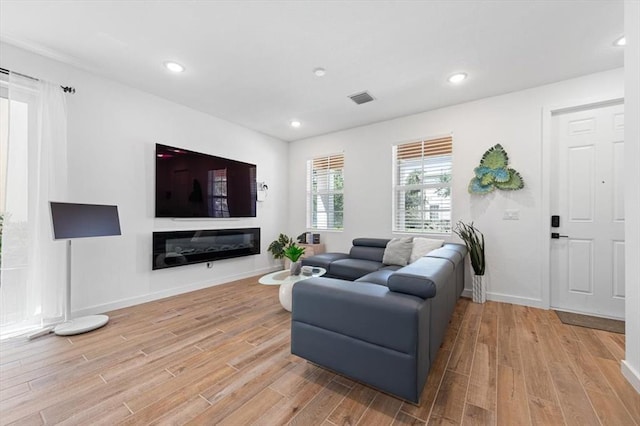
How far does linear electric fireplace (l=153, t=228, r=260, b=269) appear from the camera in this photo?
356 centimetres

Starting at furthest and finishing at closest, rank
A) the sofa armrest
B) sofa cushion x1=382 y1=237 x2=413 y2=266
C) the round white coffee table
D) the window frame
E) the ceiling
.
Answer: the window frame
sofa cushion x1=382 y1=237 x2=413 y2=266
the round white coffee table
the ceiling
the sofa armrest

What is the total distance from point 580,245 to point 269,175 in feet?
15.7

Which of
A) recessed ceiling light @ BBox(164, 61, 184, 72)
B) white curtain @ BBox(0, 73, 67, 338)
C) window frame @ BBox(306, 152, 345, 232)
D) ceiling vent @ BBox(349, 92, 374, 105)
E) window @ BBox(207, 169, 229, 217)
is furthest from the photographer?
window frame @ BBox(306, 152, 345, 232)

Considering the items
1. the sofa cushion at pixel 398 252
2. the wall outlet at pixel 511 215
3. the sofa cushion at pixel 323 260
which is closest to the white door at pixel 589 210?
the wall outlet at pixel 511 215

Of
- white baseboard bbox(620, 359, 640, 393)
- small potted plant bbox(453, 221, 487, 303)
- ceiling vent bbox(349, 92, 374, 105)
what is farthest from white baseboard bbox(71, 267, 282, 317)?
white baseboard bbox(620, 359, 640, 393)

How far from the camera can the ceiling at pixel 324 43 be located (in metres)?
2.04

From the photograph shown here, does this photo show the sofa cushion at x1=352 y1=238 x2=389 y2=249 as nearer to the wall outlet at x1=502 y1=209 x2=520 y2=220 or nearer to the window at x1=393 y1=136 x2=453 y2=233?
the window at x1=393 y1=136 x2=453 y2=233

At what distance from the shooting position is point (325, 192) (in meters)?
5.21

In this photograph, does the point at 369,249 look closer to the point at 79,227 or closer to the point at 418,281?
the point at 418,281

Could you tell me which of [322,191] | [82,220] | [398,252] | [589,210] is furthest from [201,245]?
[589,210]

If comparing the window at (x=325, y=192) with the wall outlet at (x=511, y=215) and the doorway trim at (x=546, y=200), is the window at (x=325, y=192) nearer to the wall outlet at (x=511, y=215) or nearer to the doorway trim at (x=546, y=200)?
the wall outlet at (x=511, y=215)

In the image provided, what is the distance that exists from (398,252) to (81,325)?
3.72 meters

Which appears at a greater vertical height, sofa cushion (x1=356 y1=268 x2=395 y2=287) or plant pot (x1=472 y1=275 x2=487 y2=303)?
sofa cushion (x1=356 y1=268 x2=395 y2=287)

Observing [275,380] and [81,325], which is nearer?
[275,380]
